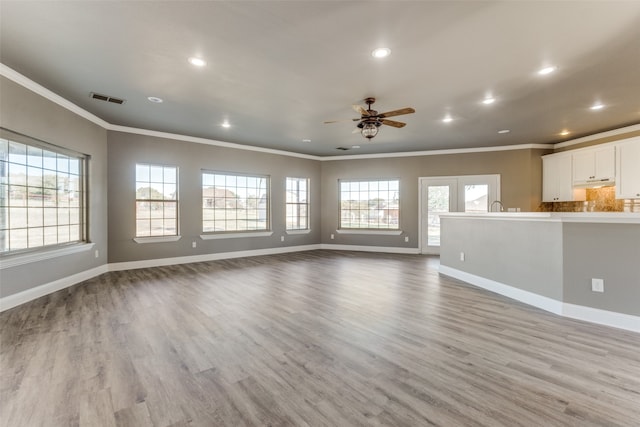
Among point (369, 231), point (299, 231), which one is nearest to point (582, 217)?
point (369, 231)

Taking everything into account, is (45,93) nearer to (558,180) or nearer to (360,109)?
(360,109)

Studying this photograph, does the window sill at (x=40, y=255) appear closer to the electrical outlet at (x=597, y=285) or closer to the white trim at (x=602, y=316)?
the white trim at (x=602, y=316)

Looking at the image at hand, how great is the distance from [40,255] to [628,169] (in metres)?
9.50

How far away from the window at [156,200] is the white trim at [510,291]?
18.6ft

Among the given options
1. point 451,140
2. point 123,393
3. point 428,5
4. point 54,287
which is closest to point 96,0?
point 428,5

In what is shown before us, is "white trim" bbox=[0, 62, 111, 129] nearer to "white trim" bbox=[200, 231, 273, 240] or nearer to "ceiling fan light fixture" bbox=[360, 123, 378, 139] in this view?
"white trim" bbox=[200, 231, 273, 240]

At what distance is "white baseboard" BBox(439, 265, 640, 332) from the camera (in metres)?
2.99

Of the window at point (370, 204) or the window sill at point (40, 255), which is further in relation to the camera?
the window at point (370, 204)

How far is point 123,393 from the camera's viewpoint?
1.96 m

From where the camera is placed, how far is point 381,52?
2.99m

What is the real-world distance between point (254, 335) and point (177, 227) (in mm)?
4463

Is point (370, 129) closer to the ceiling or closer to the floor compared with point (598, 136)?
closer to the floor

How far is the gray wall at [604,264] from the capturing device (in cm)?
296

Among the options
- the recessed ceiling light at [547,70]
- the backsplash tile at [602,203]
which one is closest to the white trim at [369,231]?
the backsplash tile at [602,203]
